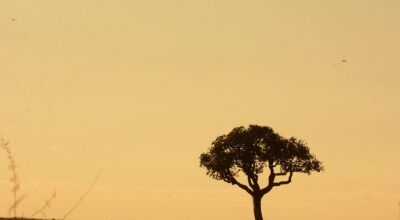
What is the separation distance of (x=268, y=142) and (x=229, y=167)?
15.7 feet

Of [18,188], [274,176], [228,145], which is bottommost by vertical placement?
[18,188]

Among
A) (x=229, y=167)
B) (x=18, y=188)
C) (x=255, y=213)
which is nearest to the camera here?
(x=18, y=188)

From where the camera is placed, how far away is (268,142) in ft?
198

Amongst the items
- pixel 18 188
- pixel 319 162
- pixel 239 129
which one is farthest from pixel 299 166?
pixel 18 188

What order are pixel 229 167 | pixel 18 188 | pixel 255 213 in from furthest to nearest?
pixel 229 167 < pixel 255 213 < pixel 18 188

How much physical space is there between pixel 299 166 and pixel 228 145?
768 centimetres

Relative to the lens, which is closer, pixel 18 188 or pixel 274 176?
pixel 18 188

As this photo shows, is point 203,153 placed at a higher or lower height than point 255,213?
higher

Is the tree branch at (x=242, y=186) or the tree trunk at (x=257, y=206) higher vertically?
the tree branch at (x=242, y=186)

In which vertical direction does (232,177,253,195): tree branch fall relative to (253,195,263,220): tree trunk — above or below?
above

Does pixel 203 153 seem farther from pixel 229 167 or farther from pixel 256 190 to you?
pixel 256 190

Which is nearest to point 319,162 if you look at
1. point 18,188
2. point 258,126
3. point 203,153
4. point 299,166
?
point 299,166

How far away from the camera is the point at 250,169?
58906 millimetres

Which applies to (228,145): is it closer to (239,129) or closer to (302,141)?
(239,129)
